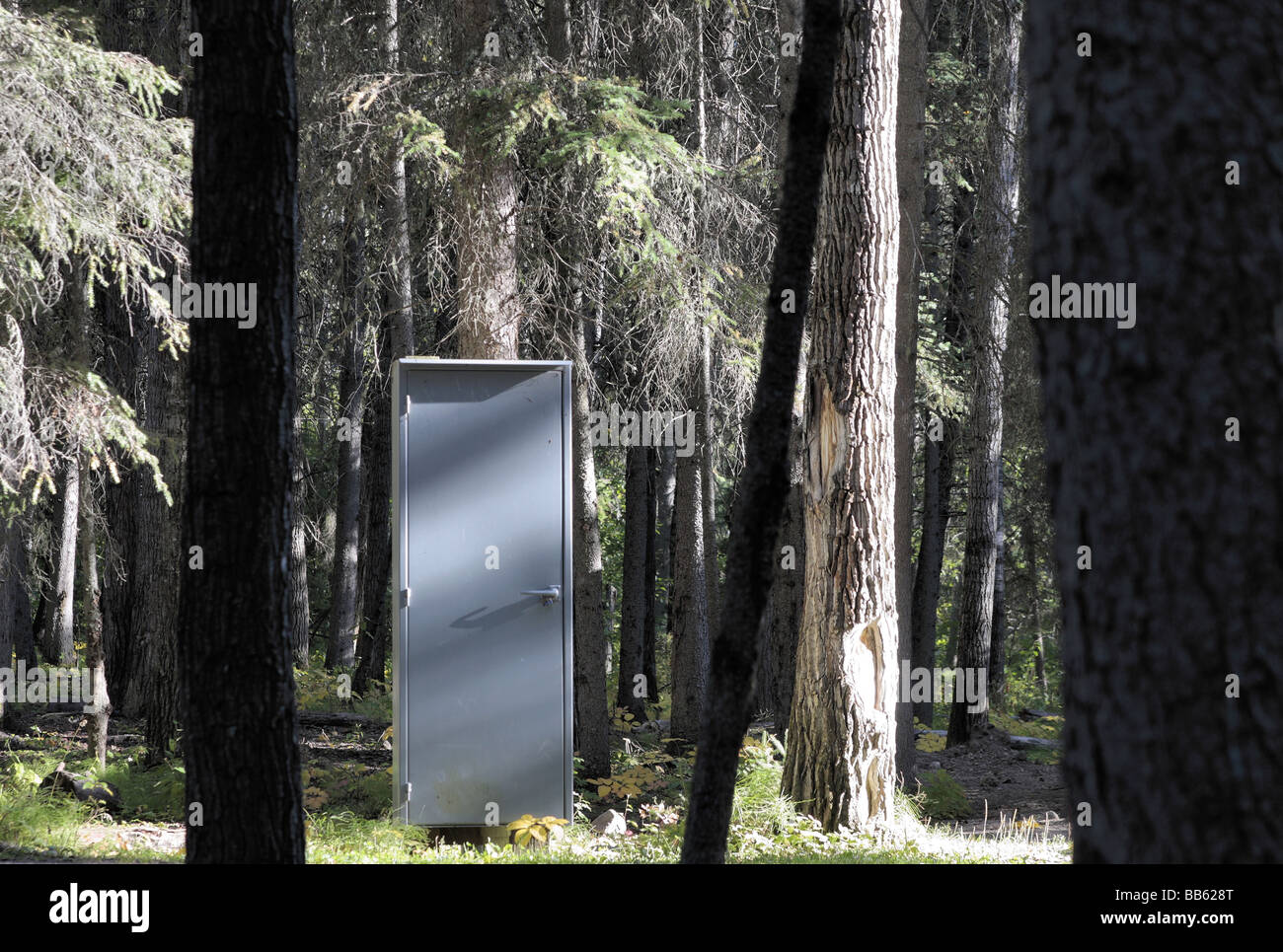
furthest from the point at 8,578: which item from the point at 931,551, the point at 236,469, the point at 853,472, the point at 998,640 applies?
the point at 998,640

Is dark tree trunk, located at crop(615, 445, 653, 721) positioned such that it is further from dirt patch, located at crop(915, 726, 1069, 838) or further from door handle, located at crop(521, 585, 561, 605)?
door handle, located at crop(521, 585, 561, 605)

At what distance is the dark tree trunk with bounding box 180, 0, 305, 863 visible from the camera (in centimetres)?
319

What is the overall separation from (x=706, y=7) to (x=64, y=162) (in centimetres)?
696

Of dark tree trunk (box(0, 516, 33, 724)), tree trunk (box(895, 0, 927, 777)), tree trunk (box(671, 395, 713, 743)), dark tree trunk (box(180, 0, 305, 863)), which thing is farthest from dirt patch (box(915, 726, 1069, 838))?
dark tree trunk (box(0, 516, 33, 724))

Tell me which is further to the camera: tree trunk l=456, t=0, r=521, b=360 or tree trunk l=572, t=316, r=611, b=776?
tree trunk l=572, t=316, r=611, b=776

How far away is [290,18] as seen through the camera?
332cm

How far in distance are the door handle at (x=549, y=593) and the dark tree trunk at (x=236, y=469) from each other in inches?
139

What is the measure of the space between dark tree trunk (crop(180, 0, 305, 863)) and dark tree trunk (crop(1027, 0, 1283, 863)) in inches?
87.0

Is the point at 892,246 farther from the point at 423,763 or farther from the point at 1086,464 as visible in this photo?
the point at 1086,464

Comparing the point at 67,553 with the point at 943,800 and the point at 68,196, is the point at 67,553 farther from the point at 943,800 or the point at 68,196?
the point at 943,800

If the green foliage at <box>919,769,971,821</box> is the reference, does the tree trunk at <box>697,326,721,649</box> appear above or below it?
above

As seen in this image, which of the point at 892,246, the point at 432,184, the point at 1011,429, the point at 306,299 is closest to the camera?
the point at 892,246

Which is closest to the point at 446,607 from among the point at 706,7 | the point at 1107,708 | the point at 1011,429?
the point at 1107,708

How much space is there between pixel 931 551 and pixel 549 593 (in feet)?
39.8
